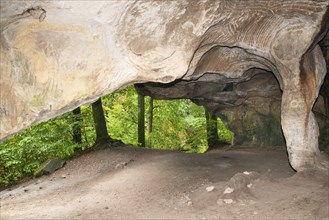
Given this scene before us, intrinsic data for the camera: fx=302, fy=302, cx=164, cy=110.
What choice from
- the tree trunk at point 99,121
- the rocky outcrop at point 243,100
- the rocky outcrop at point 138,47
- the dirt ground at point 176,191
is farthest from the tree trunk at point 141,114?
the rocky outcrop at point 138,47

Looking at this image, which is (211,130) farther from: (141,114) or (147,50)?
(147,50)

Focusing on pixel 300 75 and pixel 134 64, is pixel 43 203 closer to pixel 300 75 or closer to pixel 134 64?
pixel 134 64

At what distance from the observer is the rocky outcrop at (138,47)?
543 centimetres

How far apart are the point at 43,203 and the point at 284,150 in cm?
957

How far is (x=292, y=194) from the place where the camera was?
22.9ft

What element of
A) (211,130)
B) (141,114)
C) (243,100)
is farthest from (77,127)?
(243,100)

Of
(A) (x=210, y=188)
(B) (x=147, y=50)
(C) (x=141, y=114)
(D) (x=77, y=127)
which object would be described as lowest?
(A) (x=210, y=188)

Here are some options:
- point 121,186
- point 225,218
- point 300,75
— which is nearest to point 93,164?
point 121,186

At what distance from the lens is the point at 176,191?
8.28m

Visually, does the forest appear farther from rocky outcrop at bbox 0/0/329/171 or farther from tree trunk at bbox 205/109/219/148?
rocky outcrop at bbox 0/0/329/171

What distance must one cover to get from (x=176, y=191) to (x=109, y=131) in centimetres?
1129

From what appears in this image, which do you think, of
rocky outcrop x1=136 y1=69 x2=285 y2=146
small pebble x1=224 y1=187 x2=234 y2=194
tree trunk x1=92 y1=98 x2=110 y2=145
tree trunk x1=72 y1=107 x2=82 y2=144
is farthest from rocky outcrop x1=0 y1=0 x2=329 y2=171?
tree trunk x1=72 y1=107 x2=82 y2=144

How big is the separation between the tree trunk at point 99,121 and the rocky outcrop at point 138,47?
307 inches

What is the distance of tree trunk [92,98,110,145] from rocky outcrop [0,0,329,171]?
780 centimetres
